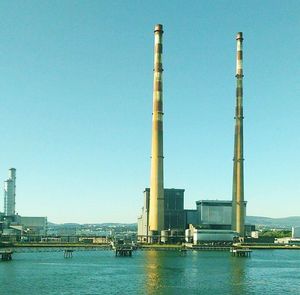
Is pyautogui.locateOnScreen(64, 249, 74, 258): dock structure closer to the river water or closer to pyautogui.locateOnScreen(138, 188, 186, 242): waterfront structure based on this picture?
the river water

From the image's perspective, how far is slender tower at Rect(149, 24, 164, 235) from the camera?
16488 cm

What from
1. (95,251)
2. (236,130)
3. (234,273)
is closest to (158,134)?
(236,130)

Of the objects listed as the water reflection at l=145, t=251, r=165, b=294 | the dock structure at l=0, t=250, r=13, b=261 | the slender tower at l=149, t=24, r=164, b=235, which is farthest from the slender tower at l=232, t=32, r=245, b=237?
the dock structure at l=0, t=250, r=13, b=261

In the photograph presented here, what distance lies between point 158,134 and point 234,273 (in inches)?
2722

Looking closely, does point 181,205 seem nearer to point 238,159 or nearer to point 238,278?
point 238,159

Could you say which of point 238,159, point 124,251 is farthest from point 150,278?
point 238,159

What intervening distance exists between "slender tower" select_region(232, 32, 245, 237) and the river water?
174ft

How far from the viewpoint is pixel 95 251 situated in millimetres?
175000

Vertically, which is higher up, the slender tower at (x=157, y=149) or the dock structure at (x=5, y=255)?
the slender tower at (x=157, y=149)

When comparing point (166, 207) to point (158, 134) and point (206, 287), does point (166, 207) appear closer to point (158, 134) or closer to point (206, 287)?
point (158, 134)

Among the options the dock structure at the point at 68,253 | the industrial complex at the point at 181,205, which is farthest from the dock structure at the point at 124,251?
the industrial complex at the point at 181,205

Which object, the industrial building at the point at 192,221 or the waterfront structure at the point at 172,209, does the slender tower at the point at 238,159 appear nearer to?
the industrial building at the point at 192,221

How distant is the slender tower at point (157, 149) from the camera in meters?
165

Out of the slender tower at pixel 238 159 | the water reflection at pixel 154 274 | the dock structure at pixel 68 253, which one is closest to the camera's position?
the water reflection at pixel 154 274
